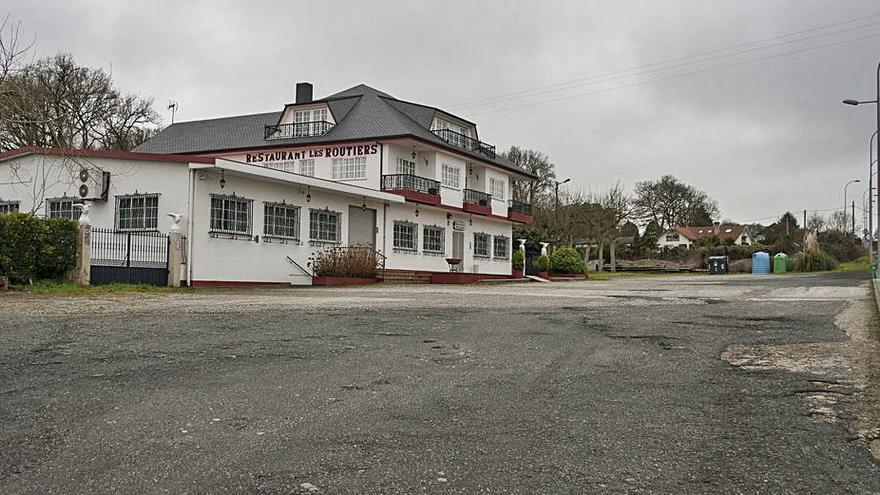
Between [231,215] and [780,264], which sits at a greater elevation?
[231,215]

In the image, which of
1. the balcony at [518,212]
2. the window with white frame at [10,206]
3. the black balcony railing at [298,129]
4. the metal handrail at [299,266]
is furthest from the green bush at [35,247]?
the balcony at [518,212]

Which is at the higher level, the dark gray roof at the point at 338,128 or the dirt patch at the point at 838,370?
the dark gray roof at the point at 338,128

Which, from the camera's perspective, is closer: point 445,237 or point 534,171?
point 445,237

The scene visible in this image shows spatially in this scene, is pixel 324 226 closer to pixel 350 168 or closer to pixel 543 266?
pixel 350 168

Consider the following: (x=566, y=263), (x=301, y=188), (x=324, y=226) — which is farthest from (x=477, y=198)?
(x=301, y=188)

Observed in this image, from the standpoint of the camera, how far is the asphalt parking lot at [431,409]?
3.94m

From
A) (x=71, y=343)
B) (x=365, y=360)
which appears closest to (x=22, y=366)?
(x=71, y=343)

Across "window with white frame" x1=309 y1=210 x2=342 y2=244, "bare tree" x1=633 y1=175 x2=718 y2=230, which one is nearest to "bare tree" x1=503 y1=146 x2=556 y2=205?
"bare tree" x1=633 y1=175 x2=718 y2=230

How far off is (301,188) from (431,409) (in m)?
21.4

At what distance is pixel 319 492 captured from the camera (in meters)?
3.66

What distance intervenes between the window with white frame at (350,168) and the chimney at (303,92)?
6.94m

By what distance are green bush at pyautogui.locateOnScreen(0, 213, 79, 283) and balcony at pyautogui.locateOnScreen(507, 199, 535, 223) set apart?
27.1 meters

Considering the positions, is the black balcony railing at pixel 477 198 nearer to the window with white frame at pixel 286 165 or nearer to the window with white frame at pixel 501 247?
the window with white frame at pixel 501 247

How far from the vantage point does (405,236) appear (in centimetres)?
3322
